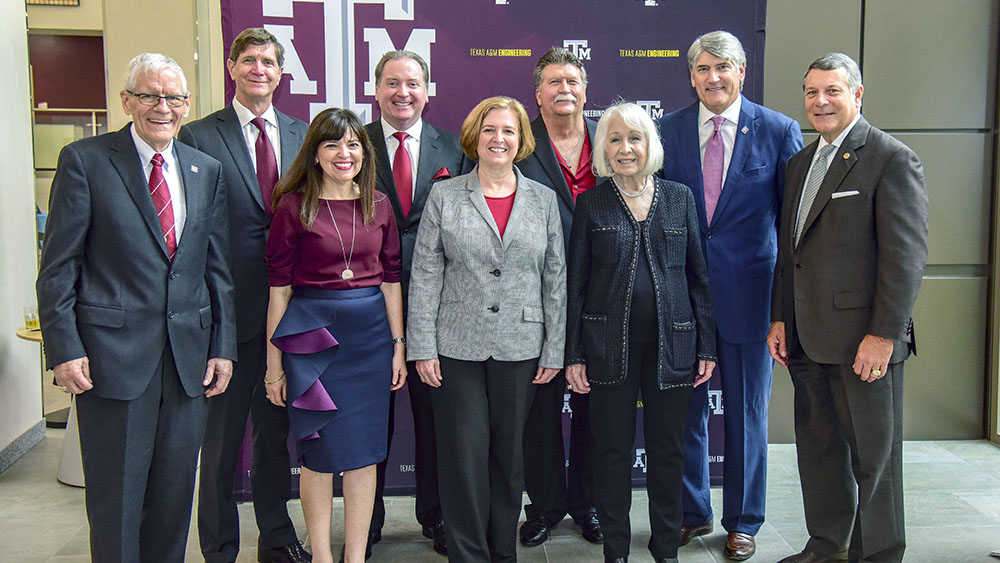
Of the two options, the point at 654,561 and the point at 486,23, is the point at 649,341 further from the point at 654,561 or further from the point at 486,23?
the point at 486,23

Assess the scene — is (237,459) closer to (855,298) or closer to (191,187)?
(191,187)

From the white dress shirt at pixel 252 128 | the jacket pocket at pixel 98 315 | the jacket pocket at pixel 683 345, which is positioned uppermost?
the white dress shirt at pixel 252 128

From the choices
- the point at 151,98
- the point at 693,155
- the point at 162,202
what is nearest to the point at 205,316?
the point at 162,202

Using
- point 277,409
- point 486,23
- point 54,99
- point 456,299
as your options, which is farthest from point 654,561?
point 54,99

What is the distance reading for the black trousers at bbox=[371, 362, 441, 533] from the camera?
3074 millimetres

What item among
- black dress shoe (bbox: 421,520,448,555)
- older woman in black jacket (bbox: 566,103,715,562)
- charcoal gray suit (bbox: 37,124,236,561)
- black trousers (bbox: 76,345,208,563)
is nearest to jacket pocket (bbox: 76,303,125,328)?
charcoal gray suit (bbox: 37,124,236,561)

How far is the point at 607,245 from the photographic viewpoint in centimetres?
272

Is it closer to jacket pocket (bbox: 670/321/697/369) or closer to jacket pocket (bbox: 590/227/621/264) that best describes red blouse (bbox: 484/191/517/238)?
jacket pocket (bbox: 590/227/621/264)

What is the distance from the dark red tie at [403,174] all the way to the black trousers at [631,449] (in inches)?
41.0

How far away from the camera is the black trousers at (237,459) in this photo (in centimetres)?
288

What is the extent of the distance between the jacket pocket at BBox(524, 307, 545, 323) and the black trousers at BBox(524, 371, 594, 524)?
0.39m

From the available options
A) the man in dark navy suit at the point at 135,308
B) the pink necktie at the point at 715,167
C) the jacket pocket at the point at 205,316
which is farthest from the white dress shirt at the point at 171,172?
the pink necktie at the point at 715,167

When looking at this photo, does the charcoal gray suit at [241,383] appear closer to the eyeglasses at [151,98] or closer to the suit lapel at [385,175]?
the suit lapel at [385,175]

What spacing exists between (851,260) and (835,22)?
2.43m
